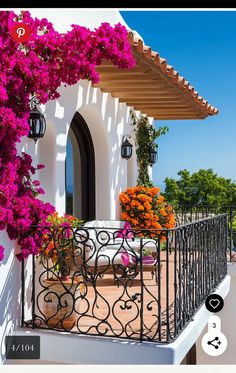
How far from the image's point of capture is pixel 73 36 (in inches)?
281

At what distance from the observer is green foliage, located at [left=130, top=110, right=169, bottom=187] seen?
1406 cm

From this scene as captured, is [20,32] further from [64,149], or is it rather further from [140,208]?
[140,208]

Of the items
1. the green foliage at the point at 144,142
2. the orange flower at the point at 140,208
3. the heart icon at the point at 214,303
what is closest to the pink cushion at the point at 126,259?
the heart icon at the point at 214,303

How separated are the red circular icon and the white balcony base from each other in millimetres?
2917

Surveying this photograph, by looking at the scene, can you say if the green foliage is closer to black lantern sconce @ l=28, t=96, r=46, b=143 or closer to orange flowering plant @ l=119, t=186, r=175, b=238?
orange flowering plant @ l=119, t=186, r=175, b=238

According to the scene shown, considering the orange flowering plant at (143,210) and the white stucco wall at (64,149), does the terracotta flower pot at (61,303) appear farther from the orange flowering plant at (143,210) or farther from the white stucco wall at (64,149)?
the orange flowering plant at (143,210)

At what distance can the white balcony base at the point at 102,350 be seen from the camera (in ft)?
20.7

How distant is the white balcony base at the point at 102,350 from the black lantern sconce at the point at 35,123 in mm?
2219

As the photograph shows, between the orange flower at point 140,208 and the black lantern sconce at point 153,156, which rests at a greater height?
the black lantern sconce at point 153,156

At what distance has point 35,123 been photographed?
7.79 metres

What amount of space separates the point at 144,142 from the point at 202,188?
29.0 ft

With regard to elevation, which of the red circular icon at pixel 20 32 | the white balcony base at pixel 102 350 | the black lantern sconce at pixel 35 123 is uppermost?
the red circular icon at pixel 20 32

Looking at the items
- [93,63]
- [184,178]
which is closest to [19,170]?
[93,63]

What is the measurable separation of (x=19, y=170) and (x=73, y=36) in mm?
1530
